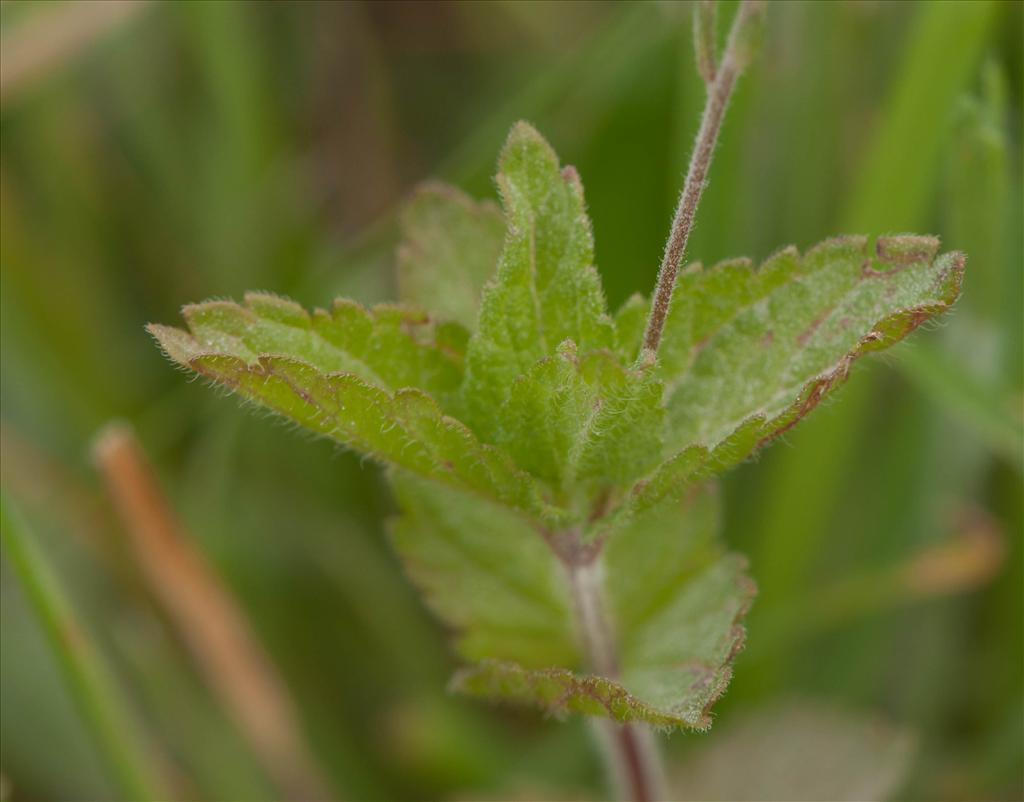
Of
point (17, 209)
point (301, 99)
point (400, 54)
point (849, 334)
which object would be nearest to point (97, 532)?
point (17, 209)

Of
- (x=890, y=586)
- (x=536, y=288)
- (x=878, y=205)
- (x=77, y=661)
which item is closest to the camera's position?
(x=536, y=288)

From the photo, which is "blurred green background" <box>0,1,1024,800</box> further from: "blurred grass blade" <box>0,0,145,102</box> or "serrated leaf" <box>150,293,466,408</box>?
"serrated leaf" <box>150,293,466,408</box>

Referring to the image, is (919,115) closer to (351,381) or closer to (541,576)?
(541,576)

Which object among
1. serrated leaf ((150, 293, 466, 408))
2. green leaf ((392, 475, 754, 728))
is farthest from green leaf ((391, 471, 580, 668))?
serrated leaf ((150, 293, 466, 408))

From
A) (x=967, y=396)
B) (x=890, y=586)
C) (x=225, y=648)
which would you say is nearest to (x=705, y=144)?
(x=967, y=396)

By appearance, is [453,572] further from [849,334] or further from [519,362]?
[849,334]
